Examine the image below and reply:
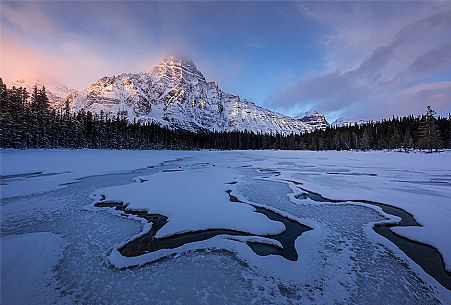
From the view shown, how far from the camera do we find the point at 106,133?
76.1m

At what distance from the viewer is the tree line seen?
46.2 meters

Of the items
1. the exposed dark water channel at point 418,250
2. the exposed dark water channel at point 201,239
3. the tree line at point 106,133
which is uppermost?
the tree line at point 106,133

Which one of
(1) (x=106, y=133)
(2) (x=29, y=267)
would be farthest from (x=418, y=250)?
(1) (x=106, y=133)

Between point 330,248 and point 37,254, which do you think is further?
point 330,248

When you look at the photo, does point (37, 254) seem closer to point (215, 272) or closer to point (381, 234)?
point (215, 272)

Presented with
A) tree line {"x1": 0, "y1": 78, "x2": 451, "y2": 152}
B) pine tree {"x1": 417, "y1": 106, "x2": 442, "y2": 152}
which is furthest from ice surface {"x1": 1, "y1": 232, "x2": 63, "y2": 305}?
pine tree {"x1": 417, "y1": 106, "x2": 442, "y2": 152}

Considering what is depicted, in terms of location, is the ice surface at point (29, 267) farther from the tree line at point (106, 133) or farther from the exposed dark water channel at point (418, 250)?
the tree line at point (106, 133)

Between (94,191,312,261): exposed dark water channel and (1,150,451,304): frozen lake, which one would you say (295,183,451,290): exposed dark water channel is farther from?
(94,191,312,261): exposed dark water channel

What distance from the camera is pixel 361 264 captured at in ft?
20.0

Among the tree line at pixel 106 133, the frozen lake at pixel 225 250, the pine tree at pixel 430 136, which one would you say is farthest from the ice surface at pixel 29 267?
the pine tree at pixel 430 136

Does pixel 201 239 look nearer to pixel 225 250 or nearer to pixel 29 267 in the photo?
pixel 225 250

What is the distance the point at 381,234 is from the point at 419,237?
101 centimetres

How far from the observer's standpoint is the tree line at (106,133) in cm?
4619

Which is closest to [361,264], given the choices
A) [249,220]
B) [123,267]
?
[249,220]
